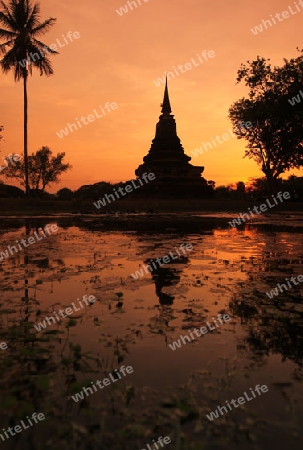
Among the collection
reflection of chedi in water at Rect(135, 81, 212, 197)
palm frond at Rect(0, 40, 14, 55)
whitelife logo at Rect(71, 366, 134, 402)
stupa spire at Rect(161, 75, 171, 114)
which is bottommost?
whitelife logo at Rect(71, 366, 134, 402)

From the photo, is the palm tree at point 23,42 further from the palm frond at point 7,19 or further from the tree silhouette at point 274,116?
the tree silhouette at point 274,116

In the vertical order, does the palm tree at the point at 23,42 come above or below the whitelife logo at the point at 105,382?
above

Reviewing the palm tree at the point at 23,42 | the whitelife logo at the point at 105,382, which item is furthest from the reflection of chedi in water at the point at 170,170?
the whitelife logo at the point at 105,382

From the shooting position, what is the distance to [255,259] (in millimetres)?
9609

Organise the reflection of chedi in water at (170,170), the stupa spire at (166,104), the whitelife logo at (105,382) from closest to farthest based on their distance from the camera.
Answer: the whitelife logo at (105,382) < the reflection of chedi in water at (170,170) < the stupa spire at (166,104)

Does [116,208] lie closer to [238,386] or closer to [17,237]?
[17,237]

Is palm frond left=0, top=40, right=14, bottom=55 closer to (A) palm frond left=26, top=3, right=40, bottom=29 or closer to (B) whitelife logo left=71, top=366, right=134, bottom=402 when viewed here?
(A) palm frond left=26, top=3, right=40, bottom=29

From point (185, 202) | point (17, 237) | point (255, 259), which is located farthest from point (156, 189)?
point (255, 259)

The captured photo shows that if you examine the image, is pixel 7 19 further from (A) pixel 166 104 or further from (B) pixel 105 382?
(B) pixel 105 382

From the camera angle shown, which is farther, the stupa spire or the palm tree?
the stupa spire

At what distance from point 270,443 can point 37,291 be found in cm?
455

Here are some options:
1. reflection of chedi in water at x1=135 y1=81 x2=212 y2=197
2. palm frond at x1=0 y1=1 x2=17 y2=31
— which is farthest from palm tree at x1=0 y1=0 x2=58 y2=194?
reflection of chedi in water at x1=135 y1=81 x2=212 y2=197

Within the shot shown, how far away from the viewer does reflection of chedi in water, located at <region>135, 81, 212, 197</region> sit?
44031 mm

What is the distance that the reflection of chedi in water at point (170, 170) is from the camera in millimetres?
44031
